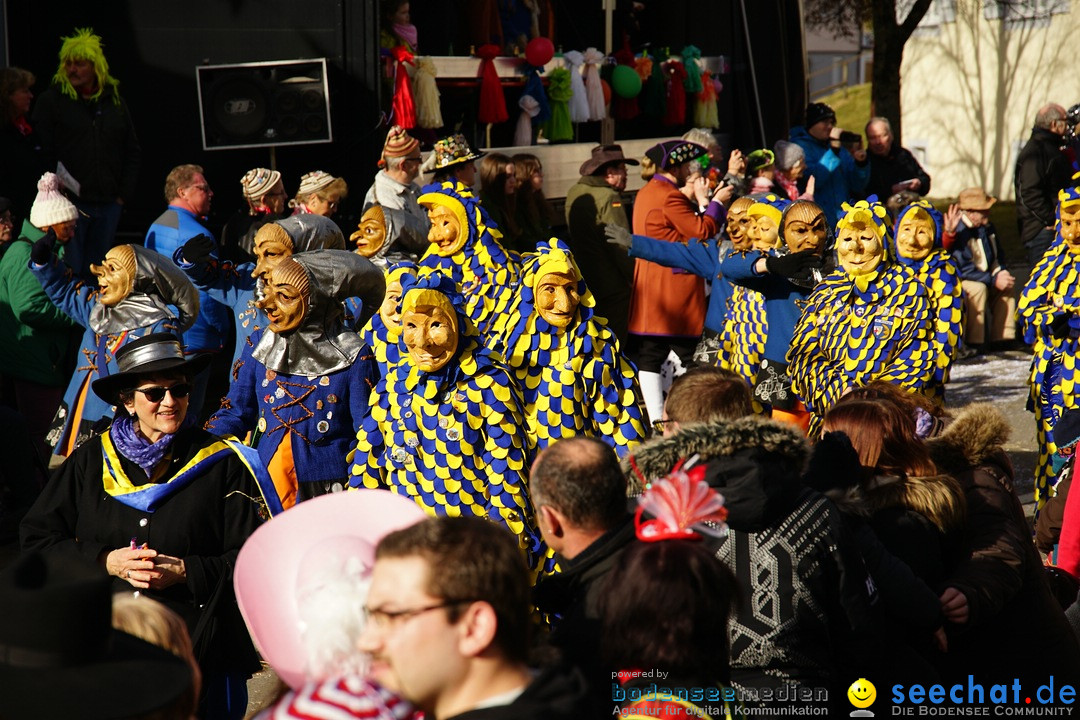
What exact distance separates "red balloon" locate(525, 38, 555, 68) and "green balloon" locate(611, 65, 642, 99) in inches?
51.7

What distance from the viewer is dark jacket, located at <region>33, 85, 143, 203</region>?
29.3ft

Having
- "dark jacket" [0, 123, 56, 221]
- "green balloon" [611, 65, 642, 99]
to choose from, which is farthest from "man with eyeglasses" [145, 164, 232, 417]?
"green balloon" [611, 65, 642, 99]

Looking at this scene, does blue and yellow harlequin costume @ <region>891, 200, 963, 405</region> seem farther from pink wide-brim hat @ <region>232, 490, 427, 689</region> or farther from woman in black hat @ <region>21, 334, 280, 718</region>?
pink wide-brim hat @ <region>232, 490, 427, 689</region>

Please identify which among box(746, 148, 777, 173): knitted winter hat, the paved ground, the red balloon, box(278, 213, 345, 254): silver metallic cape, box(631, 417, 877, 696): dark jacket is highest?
the red balloon

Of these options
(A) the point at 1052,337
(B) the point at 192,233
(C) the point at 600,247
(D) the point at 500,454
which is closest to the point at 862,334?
(A) the point at 1052,337

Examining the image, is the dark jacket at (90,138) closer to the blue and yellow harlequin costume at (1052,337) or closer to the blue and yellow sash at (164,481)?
the blue and yellow sash at (164,481)

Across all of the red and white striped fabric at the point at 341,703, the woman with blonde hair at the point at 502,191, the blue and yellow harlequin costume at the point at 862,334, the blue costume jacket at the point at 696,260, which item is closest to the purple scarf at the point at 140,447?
the red and white striped fabric at the point at 341,703

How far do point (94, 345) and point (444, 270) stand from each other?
195 cm

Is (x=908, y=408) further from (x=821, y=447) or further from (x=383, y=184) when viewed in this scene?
(x=383, y=184)

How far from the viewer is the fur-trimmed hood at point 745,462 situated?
3199 mm

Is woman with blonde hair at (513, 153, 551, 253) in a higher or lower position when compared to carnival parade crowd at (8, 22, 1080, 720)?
higher

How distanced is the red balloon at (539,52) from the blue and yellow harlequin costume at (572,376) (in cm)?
618

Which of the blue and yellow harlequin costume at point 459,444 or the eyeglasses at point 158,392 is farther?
the blue and yellow harlequin costume at point 459,444

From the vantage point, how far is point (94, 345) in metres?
6.23
